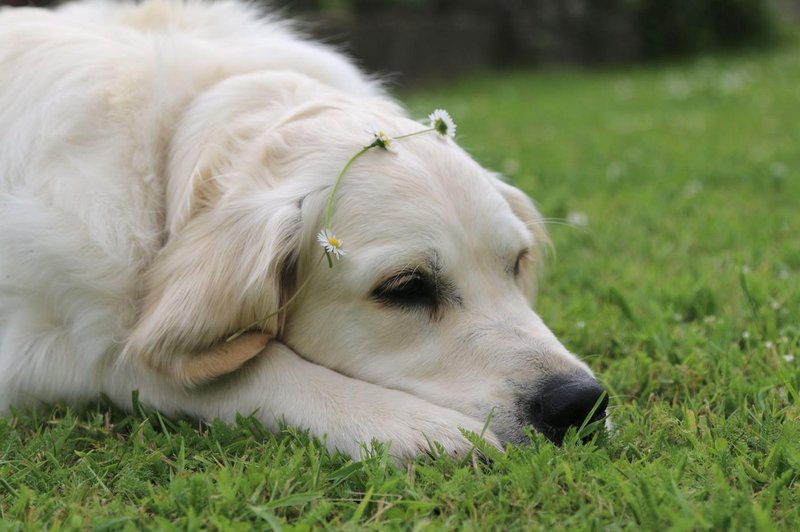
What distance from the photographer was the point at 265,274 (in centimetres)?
252

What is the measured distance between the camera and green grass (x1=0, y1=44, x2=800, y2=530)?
201 centimetres

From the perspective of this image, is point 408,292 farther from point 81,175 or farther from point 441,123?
point 81,175

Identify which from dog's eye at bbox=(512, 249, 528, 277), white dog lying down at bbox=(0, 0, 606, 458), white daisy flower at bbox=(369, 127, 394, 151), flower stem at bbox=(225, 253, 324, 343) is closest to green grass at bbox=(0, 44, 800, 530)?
white dog lying down at bbox=(0, 0, 606, 458)

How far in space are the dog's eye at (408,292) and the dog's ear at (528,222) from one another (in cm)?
65

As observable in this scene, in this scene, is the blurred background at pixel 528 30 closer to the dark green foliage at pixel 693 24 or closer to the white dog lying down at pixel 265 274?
the dark green foliage at pixel 693 24

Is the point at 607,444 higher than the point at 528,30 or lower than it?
higher

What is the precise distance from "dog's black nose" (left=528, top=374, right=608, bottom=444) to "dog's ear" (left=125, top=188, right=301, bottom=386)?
2.65 ft

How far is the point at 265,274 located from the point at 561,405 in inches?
35.2

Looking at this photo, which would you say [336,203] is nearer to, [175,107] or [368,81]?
[175,107]

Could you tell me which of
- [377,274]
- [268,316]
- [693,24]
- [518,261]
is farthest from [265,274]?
[693,24]

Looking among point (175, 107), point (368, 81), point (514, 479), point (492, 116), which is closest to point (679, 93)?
point (492, 116)

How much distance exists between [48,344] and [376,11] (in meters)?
11.5

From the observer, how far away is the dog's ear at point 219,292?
8.17 feet

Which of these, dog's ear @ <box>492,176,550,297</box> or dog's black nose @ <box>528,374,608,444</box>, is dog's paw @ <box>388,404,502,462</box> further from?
dog's ear @ <box>492,176,550,297</box>
